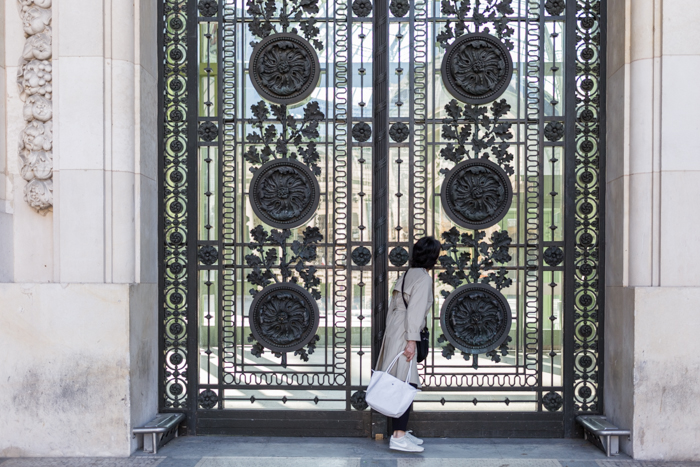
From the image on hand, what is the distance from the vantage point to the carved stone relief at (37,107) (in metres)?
5.31

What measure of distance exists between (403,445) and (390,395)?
0.55 metres

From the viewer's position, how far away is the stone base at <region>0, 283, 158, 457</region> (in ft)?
16.7

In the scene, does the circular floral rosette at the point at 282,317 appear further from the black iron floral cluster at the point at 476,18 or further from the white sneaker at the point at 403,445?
the black iron floral cluster at the point at 476,18

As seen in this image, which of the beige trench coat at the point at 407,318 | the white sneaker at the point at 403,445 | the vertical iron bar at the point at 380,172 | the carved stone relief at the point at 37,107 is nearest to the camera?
the beige trench coat at the point at 407,318

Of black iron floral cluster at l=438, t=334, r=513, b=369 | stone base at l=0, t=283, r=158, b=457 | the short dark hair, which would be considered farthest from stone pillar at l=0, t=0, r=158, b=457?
black iron floral cluster at l=438, t=334, r=513, b=369

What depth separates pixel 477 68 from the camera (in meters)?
5.68

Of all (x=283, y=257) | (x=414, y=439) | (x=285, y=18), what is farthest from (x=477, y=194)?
(x=285, y=18)

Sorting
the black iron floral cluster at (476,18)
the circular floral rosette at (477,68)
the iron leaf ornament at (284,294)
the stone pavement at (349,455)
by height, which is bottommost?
the stone pavement at (349,455)

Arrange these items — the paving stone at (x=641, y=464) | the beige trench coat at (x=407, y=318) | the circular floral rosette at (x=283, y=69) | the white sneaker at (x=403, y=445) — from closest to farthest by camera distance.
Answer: the paving stone at (x=641, y=464)
the beige trench coat at (x=407, y=318)
the white sneaker at (x=403, y=445)
the circular floral rosette at (x=283, y=69)

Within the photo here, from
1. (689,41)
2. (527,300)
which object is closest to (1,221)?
(527,300)

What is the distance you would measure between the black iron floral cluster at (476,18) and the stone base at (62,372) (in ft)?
12.2

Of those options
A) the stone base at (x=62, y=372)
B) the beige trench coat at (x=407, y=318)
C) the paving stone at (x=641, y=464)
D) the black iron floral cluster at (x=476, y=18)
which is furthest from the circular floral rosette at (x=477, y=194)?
the stone base at (x=62, y=372)

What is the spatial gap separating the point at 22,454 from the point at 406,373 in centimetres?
329

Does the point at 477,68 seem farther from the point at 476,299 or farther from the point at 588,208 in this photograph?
the point at 476,299
